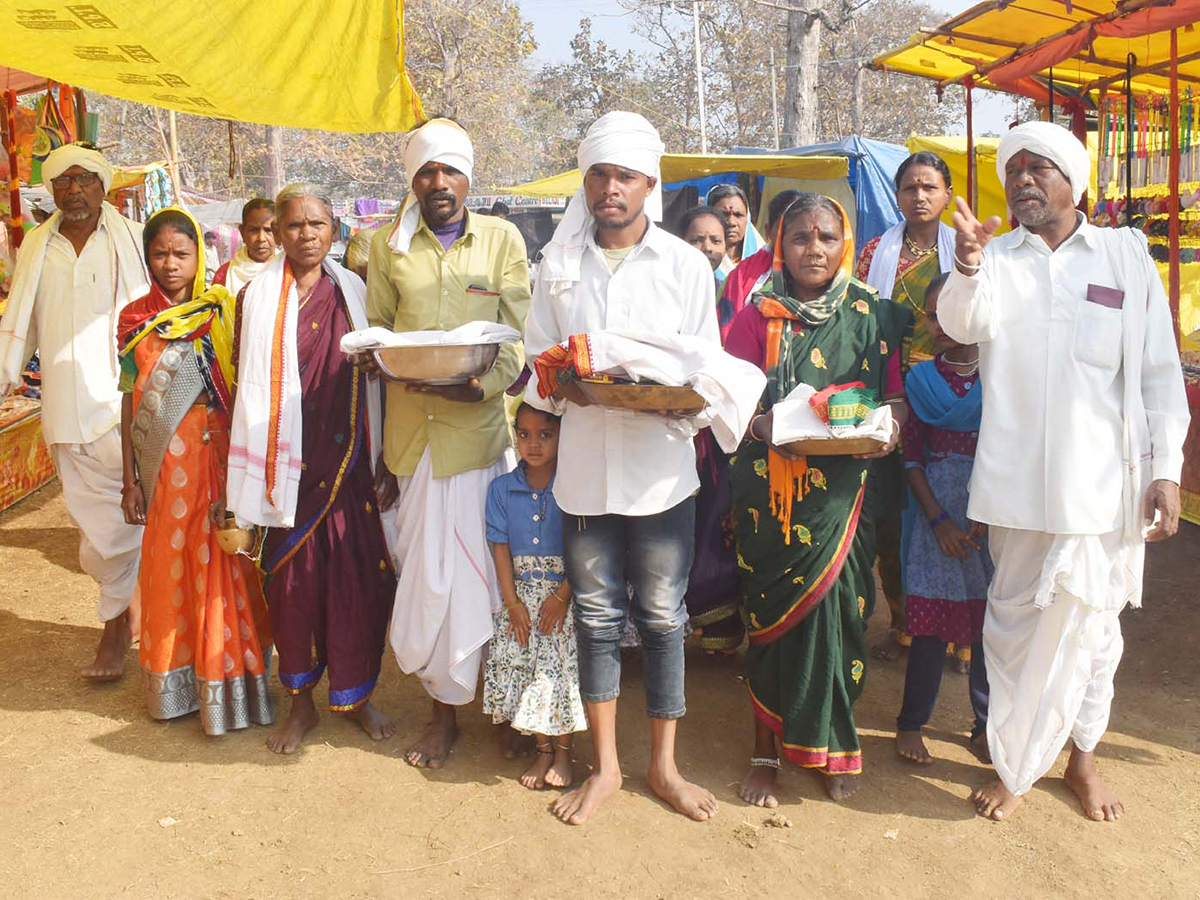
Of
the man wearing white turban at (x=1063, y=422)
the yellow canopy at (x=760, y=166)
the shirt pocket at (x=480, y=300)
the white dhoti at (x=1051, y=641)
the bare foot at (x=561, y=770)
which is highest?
the yellow canopy at (x=760, y=166)

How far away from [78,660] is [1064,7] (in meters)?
5.63

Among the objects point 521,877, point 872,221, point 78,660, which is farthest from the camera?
point 872,221

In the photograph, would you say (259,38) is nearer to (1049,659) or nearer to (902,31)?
(1049,659)

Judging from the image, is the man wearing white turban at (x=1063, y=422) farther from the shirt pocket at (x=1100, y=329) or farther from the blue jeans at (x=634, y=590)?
the blue jeans at (x=634, y=590)

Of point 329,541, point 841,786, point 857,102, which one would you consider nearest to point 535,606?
point 329,541

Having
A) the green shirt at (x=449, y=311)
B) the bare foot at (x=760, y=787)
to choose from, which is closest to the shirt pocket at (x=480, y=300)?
the green shirt at (x=449, y=311)

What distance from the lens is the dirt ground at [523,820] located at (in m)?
2.79

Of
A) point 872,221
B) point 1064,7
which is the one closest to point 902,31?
point 872,221

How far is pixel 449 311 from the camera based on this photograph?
342 centimetres

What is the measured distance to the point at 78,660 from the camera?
4473 mm

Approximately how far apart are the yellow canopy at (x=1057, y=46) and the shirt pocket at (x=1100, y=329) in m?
2.16

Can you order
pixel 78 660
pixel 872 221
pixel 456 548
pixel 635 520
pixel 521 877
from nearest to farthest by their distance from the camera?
pixel 521 877 → pixel 635 520 → pixel 456 548 → pixel 78 660 → pixel 872 221

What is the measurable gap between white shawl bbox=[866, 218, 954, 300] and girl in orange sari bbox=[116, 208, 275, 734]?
2.62 meters

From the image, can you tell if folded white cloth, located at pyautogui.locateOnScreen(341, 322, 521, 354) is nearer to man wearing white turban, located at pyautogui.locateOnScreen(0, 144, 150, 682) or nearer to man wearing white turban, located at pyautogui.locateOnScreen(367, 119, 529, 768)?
man wearing white turban, located at pyautogui.locateOnScreen(367, 119, 529, 768)
